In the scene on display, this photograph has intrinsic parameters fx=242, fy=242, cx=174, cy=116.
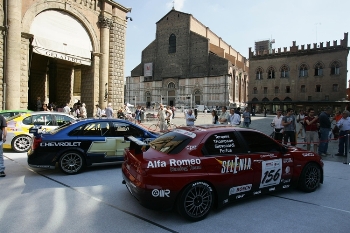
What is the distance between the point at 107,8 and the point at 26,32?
7.54m

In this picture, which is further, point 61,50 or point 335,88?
point 335,88

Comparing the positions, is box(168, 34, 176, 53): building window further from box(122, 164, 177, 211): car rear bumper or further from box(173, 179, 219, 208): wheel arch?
box(122, 164, 177, 211): car rear bumper

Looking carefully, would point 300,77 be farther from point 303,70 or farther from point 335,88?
point 335,88

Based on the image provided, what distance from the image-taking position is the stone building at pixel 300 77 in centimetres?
4556

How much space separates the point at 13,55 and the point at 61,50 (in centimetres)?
351

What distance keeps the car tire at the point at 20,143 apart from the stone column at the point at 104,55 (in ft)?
40.9

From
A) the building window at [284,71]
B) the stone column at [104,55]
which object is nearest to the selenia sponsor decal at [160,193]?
the stone column at [104,55]

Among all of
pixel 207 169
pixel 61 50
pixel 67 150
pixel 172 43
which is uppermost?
pixel 172 43

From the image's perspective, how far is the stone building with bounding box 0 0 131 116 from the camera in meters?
15.1

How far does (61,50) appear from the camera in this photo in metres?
18.0

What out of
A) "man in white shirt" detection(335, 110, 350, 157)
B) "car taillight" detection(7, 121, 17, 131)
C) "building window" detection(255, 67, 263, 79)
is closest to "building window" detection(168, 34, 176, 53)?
"building window" detection(255, 67, 263, 79)

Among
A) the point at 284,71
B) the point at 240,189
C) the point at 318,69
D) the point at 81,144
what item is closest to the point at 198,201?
the point at 240,189

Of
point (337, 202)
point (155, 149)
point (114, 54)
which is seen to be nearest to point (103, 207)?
point (155, 149)

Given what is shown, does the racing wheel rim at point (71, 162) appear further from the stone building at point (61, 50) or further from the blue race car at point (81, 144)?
the stone building at point (61, 50)
